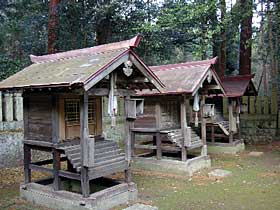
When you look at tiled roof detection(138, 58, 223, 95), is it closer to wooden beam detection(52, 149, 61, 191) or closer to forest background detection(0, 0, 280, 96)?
forest background detection(0, 0, 280, 96)

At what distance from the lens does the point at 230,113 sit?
43.9ft

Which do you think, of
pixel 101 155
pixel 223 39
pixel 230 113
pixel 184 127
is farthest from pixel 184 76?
pixel 223 39

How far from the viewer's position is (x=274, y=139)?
15352mm

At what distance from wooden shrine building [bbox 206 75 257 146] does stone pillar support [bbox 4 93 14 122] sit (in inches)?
303

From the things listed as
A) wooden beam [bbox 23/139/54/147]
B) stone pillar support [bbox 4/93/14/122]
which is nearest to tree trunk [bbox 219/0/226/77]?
stone pillar support [bbox 4/93/14/122]

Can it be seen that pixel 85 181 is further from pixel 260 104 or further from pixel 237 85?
pixel 260 104

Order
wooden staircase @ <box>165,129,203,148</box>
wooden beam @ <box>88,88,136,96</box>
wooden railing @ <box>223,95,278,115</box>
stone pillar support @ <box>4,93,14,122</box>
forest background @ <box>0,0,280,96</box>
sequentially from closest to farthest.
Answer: wooden beam @ <box>88,88,136,96</box> → wooden staircase @ <box>165,129,203,148</box> → stone pillar support @ <box>4,93,14,122</box> → forest background @ <box>0,0,280,96</box> → wooden railing @ <box>223,95,278,115</box>

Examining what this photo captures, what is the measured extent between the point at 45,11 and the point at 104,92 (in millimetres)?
10433

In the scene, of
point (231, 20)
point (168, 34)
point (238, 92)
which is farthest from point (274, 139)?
point (168, 34)

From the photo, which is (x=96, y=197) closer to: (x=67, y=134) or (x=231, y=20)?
(x=67, y=134)

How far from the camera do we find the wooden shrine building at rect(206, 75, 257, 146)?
13352 millimetres

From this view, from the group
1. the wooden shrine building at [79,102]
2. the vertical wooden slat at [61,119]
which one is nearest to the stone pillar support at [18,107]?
the wooden shrine building at [79,102]

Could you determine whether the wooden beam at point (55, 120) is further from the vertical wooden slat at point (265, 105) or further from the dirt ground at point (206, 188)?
the vertical wooden slat at point (265, 105)

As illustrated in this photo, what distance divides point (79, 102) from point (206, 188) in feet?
13.2
